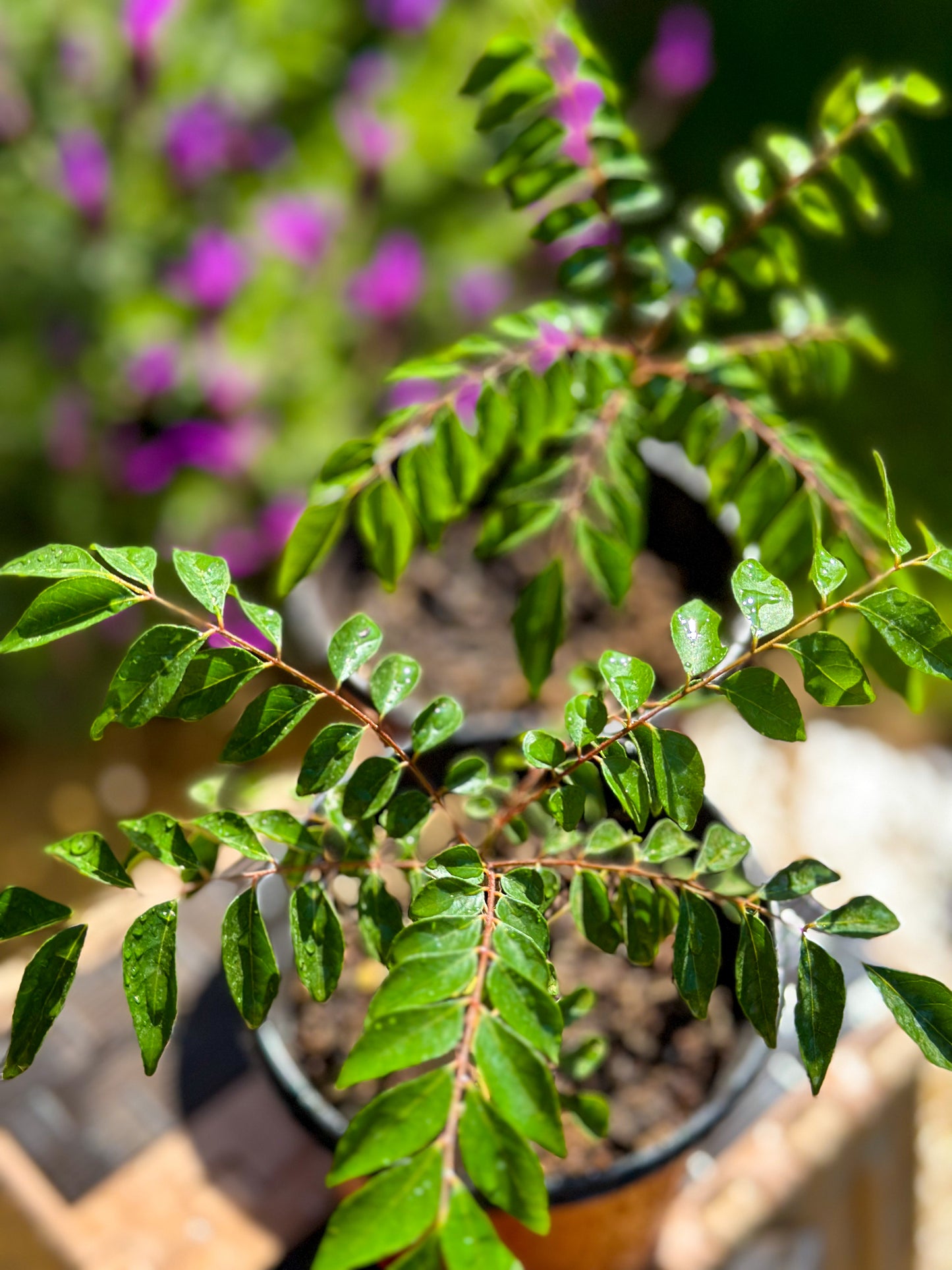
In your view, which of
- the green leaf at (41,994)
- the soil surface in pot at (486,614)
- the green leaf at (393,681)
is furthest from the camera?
the soil surface in pot at (486,614)

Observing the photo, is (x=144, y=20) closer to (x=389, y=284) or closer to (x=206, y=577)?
(x=389, y=284)

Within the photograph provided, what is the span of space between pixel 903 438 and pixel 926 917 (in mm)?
824

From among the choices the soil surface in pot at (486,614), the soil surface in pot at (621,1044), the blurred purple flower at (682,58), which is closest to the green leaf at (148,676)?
the soil surface in pot at (621,1044)

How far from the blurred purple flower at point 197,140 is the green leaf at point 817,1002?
1.45 metres

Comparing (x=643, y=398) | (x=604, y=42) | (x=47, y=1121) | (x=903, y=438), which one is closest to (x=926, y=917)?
(x=903, y=438)

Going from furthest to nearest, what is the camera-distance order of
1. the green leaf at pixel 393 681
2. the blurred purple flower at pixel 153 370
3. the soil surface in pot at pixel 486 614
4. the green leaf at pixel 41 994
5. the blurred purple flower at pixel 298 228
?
Answer: the blurred purple flower at pixel 298 228 < the blurred purple flower at pixel 153 370 < the soil surface in pot at pixel 486 614 < the green leaf at pixel 393 681 < the green leaf at pixel 41 994

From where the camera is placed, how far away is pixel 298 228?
155 cm

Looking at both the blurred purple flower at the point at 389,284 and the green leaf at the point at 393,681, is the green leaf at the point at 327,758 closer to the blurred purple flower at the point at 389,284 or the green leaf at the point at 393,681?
the green leaf at the point at 393,681

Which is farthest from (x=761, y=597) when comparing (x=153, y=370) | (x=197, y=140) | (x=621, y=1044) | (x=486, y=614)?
(x=197, y=140)

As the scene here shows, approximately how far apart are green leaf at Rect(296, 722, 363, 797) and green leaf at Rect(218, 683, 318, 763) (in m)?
0.01

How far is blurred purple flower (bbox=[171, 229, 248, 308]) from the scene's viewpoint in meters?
1.47

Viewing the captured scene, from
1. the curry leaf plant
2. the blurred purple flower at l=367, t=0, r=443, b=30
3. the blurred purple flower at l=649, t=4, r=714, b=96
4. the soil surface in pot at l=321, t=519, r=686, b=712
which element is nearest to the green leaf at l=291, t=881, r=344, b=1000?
the curry leaf plant

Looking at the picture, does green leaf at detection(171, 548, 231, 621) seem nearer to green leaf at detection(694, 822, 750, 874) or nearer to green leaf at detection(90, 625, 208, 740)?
green leaf at detection(90, 625, 208, 740)

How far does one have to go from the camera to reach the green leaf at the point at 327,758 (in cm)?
50
